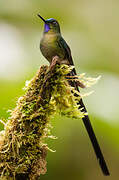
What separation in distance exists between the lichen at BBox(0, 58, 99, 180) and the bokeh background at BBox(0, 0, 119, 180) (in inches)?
36.3

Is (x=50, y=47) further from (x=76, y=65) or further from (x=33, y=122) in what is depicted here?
(x=76, y=65)

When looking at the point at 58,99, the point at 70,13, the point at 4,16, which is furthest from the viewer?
the point at 70,13

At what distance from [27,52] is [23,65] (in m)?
0.39

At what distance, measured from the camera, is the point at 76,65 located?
357cm

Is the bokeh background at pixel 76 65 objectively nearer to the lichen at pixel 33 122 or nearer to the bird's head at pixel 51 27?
the bird's head at pixel 51 27

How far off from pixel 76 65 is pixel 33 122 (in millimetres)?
2365

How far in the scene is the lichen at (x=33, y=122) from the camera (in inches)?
49.3

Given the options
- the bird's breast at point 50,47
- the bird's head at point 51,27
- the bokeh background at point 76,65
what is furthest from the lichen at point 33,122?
the bokeh background at point 76,65

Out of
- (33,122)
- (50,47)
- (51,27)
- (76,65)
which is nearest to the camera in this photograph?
(33,122)

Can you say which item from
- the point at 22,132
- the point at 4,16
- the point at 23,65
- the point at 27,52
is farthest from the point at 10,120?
the point at 4,16

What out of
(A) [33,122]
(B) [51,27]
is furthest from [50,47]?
(A) [33,122]

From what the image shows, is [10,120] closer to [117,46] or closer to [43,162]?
[43,162]

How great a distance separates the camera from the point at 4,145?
1.30 meters

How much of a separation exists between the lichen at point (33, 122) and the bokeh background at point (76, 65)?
3.02 feet
